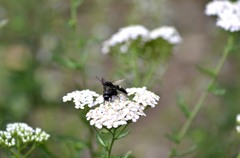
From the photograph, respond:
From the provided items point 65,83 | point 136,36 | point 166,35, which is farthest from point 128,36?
point 65,83

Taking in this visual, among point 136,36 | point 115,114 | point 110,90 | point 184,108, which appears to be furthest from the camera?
point 136,36

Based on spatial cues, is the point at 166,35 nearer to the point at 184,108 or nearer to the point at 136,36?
the point at 136,36

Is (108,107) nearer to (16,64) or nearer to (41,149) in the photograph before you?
(41,149)

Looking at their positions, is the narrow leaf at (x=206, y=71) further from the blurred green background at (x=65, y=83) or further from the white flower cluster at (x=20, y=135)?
the white flower cluster at (x=20, y=135)

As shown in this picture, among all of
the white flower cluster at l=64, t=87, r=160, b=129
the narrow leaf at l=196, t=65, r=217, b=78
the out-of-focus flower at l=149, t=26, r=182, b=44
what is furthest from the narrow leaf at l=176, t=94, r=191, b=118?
the white flower cluster at l=64, t=87, r=160, b=129

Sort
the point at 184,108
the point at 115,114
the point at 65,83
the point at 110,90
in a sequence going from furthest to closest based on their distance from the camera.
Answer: the point at 65,83 < the point at 184,108 < the point at 110,90 < the point at 115,114

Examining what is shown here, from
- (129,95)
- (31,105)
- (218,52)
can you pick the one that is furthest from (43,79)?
(129,95)
